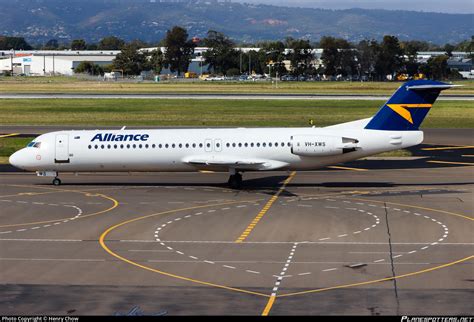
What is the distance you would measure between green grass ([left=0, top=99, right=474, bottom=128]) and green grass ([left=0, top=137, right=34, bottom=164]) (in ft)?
45.0

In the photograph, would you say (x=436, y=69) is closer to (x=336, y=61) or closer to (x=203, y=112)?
(x=336, y=61)

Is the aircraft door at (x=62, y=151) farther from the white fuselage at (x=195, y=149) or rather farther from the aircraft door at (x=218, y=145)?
the aircraft door at (x=218, y=145)

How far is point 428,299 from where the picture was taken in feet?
77.4

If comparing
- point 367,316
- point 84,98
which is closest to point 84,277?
point 367,316

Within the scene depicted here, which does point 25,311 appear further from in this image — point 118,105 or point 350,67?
point 350,67

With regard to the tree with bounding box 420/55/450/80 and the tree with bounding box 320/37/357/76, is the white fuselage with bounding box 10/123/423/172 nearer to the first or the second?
the tree with bounding box 420/55/450/80

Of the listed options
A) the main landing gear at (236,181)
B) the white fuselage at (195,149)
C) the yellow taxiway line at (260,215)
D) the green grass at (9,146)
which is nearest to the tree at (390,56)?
the green grass at (9,146)

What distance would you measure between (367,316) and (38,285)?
10199 millimetres

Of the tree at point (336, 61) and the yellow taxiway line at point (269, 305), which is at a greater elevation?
the tree at point (336, 61)

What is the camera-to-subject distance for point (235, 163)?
44312 mm

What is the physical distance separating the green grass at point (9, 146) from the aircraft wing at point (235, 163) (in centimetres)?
1824

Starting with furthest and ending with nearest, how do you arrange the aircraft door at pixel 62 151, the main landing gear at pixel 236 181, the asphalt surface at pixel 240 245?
the aircraft door at pixel 62 151, the main landing gear at pixel 236 181, the asphalt surface at pixel 240 245

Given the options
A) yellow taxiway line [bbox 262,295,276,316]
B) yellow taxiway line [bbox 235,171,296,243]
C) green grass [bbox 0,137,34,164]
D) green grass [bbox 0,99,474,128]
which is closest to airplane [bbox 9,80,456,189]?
yellow taxiway line [bbox 235,171,296,243]

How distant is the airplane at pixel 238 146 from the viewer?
44219mm
